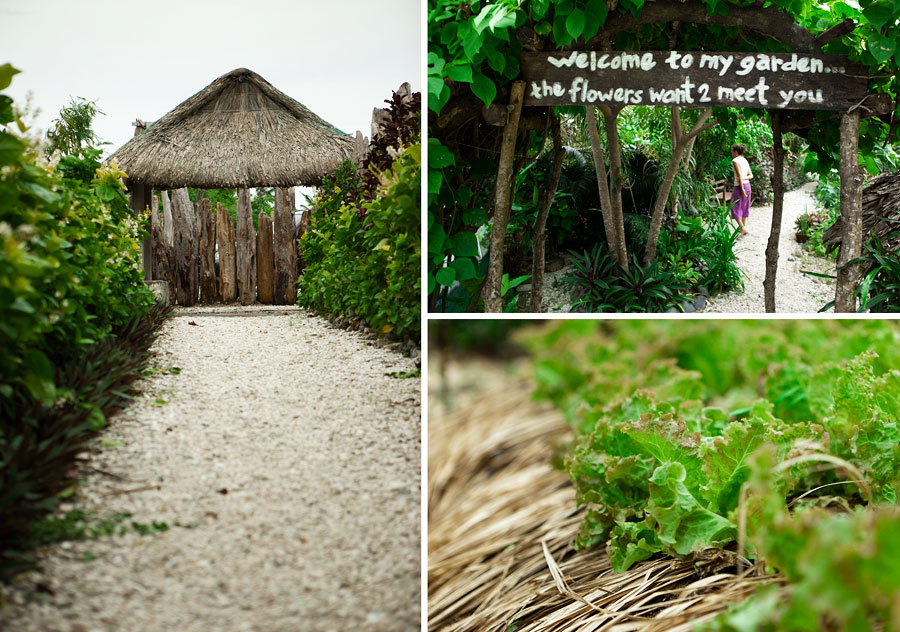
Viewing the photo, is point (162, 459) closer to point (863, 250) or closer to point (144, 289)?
point (144, 289)

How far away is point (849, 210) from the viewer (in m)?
1.18

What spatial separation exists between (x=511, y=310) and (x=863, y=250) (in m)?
0.80

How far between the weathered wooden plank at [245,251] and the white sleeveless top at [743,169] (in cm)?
108

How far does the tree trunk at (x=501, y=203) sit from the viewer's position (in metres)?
1.15

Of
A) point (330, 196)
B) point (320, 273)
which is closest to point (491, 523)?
point (320, 273)

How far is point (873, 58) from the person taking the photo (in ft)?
3.79

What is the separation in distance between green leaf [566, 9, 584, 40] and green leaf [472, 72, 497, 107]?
0.19 meters

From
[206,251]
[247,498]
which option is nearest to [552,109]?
[206,251]

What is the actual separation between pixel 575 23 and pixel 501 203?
0.37 m

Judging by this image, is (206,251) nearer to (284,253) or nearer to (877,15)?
(284,253)

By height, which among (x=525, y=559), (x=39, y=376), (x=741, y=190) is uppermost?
(x=741, y=190)

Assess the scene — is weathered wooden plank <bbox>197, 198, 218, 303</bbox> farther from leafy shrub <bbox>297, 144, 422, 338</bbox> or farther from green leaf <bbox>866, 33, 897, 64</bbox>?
green leaf <bbox>866, 33, 897, 64</bbox>

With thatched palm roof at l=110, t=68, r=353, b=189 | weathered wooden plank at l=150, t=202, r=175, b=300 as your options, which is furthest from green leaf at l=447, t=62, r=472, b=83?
weathered wooden plank at l=150, t=202, r=175, b=300

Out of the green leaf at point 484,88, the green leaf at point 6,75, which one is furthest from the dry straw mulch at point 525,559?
the green leaf at point 6,75
